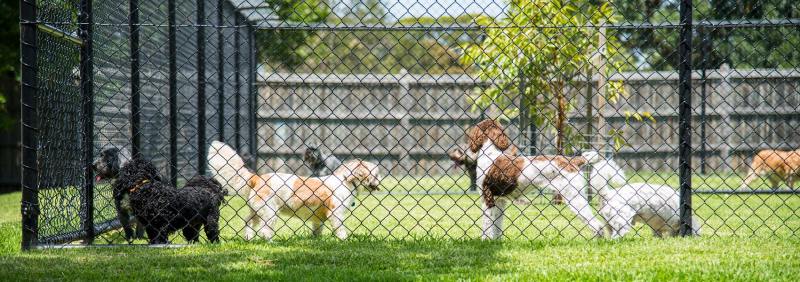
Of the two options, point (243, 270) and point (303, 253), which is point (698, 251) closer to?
point (303, 253)

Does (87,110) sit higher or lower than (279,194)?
higher

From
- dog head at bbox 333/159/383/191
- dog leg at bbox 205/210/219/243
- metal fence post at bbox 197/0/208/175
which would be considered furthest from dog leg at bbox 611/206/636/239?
metal fence post at bbox 197/0/208/175

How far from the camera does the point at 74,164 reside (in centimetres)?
466

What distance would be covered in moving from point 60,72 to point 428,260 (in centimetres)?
232

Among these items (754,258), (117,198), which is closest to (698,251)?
(754,258)

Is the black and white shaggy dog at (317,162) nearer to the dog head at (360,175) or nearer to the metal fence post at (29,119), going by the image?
the dog head at (360,175)

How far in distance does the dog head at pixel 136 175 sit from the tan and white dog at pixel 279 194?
0.47 meters

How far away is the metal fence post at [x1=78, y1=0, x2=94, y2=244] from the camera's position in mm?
4340

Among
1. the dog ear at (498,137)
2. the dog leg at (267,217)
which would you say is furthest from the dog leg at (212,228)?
the dog ear at (498,137)

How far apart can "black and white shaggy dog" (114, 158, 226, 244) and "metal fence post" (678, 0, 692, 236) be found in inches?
105

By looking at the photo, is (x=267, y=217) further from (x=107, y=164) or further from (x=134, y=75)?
(x=134, y=75)

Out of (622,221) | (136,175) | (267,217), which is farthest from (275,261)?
(622,221)

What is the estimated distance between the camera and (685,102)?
4160 mm

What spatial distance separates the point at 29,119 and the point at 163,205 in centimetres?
100
